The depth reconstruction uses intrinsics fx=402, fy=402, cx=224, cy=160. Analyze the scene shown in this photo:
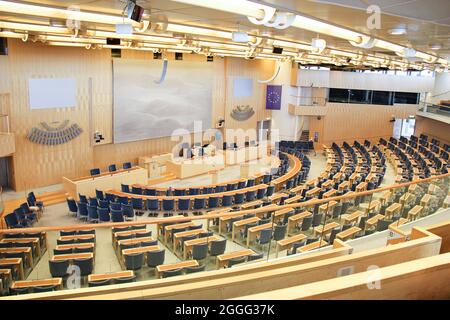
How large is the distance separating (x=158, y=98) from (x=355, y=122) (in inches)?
509

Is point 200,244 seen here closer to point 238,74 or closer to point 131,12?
point 131,12

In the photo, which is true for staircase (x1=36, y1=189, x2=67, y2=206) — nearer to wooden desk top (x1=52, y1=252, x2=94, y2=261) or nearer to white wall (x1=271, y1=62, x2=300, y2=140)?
wooden desk top (x1=52, y1=252, x2=94, y2=261)

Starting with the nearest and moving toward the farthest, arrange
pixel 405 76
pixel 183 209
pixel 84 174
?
pixel 183 209
pixel 84 174
pixel 405 76

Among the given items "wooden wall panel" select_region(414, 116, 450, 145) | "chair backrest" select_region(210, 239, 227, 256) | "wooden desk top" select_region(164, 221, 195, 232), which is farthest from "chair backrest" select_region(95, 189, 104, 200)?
"wooden wall panel" select_region(414, 116, 450, 145)

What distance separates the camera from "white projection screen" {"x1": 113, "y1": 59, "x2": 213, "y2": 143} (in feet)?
55.3

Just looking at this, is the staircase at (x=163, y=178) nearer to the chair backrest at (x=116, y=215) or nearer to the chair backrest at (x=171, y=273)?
the chair backrest at (x=116, y=215)

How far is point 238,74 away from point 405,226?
15.7 m

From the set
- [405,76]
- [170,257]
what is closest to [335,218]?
[170,257]

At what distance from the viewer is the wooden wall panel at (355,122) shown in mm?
24094

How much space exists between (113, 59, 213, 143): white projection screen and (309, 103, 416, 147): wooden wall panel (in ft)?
24.8

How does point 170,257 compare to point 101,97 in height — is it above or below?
below

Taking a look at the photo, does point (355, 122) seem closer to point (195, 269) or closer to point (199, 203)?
point (199, 203)

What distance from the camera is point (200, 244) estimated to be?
762 centimetres
